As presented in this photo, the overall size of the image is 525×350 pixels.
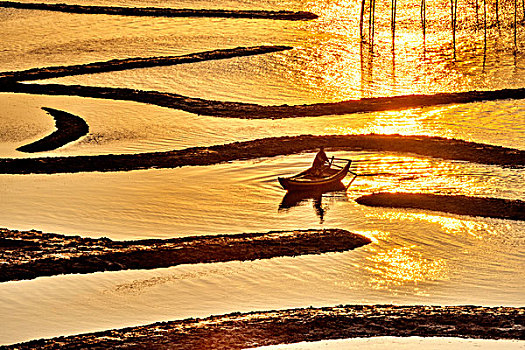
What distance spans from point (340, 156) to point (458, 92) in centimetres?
636

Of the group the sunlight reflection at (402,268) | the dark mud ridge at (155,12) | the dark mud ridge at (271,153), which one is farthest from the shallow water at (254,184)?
the dark mud ridge at (155,12)

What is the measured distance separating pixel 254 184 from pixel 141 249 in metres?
3.60

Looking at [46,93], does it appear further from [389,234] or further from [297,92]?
[389,234]

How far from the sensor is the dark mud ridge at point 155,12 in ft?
103

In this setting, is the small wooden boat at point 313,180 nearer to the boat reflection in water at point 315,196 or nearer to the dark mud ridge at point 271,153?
the boat reflection in water at point 315,196

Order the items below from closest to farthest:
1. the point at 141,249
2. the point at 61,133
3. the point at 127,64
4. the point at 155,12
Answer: the point at 141,249 < the point at 61,133 < the point at 127,64 < the point at 155,12

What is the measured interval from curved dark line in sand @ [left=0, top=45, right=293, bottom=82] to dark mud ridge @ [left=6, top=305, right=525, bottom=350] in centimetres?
1521

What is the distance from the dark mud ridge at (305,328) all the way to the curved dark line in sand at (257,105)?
10.3m

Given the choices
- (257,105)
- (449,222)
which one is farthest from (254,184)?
(257,105)

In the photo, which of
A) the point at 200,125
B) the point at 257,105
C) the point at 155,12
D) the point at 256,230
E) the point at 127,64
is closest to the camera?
the point at 256,230

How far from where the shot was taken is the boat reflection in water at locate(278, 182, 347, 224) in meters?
13.9

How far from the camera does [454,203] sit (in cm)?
1379

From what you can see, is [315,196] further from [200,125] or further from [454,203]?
[200,125]

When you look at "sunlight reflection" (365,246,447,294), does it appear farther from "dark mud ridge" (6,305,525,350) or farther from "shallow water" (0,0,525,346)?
"dark mud ridge" (6,305,525,350)
